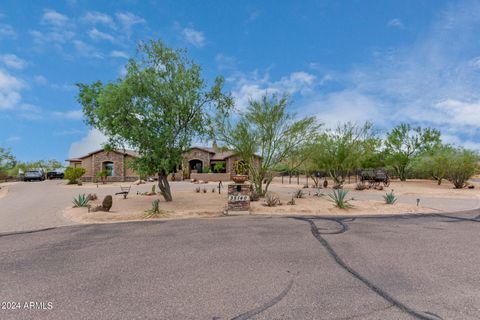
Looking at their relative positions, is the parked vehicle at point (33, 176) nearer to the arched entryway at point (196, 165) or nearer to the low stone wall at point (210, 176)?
the arched entryway at point (196, 165)

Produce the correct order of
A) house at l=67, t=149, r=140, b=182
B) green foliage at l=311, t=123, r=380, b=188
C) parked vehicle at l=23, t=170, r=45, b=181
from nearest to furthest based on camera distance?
green foliage at l=311, t=123, r=380, b=188 < house at l=67, t=149, r=140, b=182 < parked vehicle at l=23, t=170, r=45, b=181

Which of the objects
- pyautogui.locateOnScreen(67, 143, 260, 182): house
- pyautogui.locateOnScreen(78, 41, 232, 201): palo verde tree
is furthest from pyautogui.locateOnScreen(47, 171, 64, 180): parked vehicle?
pyautogui.locateOnScreen(78, 41, 232, 201): palo verde tree

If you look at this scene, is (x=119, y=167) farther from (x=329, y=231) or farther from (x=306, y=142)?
(x=329, y=231)

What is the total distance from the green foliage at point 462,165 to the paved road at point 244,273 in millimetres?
21919

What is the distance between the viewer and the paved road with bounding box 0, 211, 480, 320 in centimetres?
300

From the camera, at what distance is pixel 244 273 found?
405cm

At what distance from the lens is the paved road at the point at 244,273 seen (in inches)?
118

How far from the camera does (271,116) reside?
45.8 feet

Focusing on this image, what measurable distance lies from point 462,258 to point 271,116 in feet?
34.5

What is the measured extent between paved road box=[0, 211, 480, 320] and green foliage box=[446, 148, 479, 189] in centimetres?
2192

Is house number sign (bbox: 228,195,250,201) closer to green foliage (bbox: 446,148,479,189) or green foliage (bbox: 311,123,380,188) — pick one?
green foliage (bbox: 311,123,380,188)

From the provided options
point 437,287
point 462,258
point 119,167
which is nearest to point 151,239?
point 437,287

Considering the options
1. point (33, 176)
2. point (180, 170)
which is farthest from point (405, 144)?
point (33, 176)

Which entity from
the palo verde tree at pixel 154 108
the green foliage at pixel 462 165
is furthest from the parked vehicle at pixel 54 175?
the green foliage at pixel 462 165
